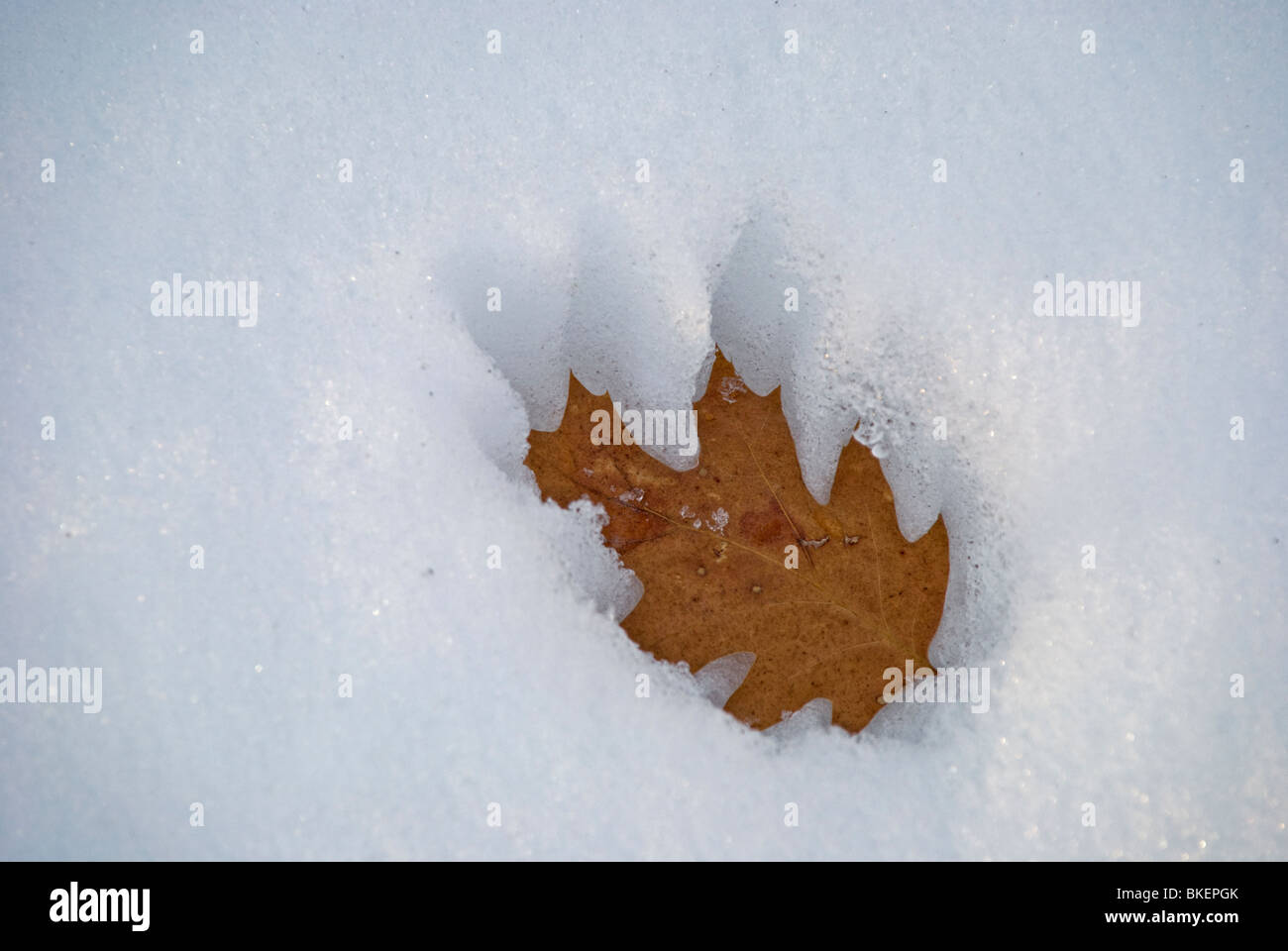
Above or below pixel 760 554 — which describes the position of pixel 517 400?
above

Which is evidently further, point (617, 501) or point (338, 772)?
point (617, 501)

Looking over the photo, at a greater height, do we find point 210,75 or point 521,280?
point 210,75

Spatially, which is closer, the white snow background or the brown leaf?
Result: the white snow background

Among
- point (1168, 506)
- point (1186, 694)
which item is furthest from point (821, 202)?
point (1186, 694)
